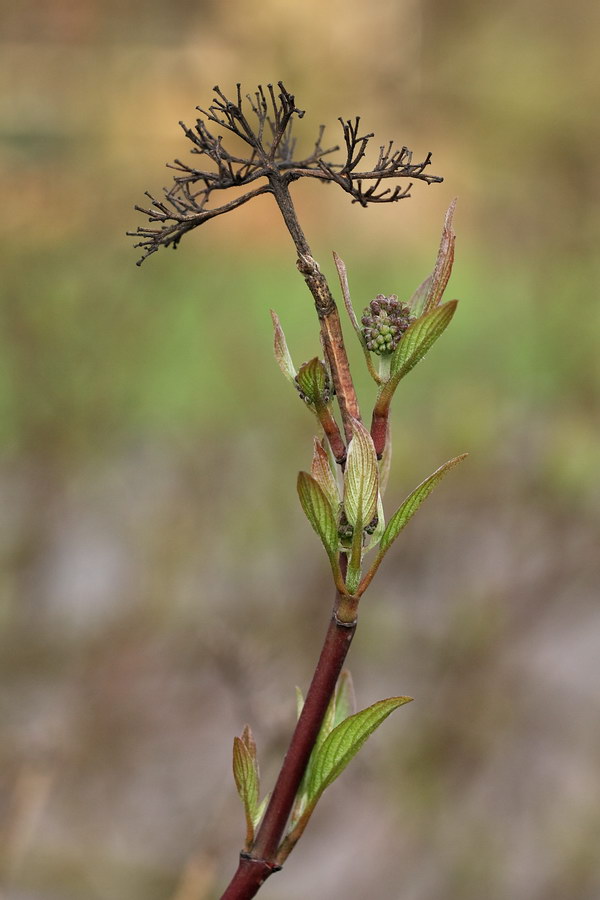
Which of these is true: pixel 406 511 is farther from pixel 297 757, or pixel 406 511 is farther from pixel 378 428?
pixel 297 757

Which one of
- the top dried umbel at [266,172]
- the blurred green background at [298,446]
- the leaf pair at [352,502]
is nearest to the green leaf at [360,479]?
the leaf pair at [352,502]

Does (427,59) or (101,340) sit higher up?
(427,59)

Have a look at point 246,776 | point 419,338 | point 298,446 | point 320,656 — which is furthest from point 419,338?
point 298,446

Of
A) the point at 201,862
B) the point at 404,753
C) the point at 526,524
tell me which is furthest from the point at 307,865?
the point at 201,862

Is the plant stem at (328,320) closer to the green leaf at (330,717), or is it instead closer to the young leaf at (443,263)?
the young leaf at (443,263)

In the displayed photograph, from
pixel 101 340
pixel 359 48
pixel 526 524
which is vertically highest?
pixel 359 48

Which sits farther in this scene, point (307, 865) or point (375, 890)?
point (307, 865)

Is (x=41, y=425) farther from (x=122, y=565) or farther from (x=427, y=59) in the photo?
(x=427, y=59)
